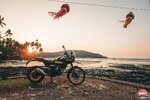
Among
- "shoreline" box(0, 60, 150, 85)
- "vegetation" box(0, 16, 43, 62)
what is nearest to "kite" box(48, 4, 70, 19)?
"shoreline" box(0, 60, 150, 85)

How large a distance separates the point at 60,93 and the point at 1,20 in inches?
1428

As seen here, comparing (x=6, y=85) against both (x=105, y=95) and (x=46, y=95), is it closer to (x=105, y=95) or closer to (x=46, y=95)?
(x=46, y=95)

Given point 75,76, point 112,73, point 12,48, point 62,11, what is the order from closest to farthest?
point 62,11, point 75,76, point 112,73, point 12,48

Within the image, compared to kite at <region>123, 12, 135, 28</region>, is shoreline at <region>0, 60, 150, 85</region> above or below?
below

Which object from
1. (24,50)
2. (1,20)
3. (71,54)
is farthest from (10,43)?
(71,54)

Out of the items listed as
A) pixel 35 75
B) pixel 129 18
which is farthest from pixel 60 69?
pixel 129 18

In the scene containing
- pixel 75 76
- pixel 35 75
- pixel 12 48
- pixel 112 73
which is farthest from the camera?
pixel 12 48

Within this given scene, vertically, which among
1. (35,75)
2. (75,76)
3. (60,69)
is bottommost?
(75,76)

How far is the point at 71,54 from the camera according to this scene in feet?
34.9

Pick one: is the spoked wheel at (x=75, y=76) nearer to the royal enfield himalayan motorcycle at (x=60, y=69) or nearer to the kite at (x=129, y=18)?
the royal enfield himalayan motorcycle at (x=60, y=69)

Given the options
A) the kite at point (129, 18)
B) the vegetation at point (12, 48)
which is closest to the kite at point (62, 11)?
the kite at point (129, 18)

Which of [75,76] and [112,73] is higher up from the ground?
[75,76]

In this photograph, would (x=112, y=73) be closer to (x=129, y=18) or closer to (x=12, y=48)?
(x=129, y=18)

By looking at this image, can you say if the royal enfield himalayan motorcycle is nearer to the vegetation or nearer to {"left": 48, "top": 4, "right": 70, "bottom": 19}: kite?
{"left": 48, "top": 4, "right": 70, "bottom": 19}: kite
